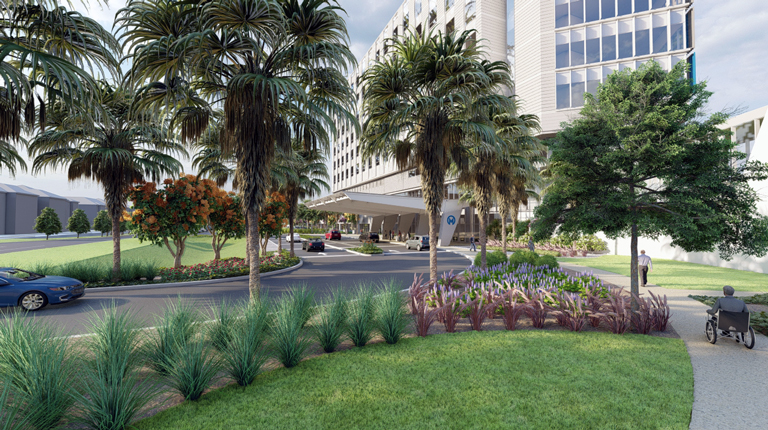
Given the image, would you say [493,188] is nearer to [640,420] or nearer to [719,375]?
[719,375]

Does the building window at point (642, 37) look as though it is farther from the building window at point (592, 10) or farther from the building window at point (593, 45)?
the building window at point (592, 10)

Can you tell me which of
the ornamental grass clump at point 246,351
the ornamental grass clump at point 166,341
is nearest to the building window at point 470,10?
the ornamental grass clump at point 246,351

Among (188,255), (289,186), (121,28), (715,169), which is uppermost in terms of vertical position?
(121,28)

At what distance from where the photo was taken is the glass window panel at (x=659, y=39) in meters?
32.7

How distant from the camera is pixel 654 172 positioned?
8172 mm

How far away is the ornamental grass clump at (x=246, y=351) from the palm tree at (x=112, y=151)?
10.2m

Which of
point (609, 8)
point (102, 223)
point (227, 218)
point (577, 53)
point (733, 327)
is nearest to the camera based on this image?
point (733, 327)

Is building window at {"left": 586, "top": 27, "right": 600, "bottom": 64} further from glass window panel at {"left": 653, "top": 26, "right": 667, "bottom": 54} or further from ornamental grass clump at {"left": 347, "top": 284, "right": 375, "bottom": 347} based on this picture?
ornamental grass clump at {"left": 347, "top": 284, "right": 375, "bottom": 347}

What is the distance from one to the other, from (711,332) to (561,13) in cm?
4050

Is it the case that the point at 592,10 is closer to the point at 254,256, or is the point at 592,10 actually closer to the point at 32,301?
the point at 254,256

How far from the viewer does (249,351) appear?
4766 mm

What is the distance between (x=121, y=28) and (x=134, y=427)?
7777 mm

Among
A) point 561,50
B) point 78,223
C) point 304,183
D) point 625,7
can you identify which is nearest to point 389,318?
point 304,183

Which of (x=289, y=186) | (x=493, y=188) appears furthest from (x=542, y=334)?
(x=289, y=186)
